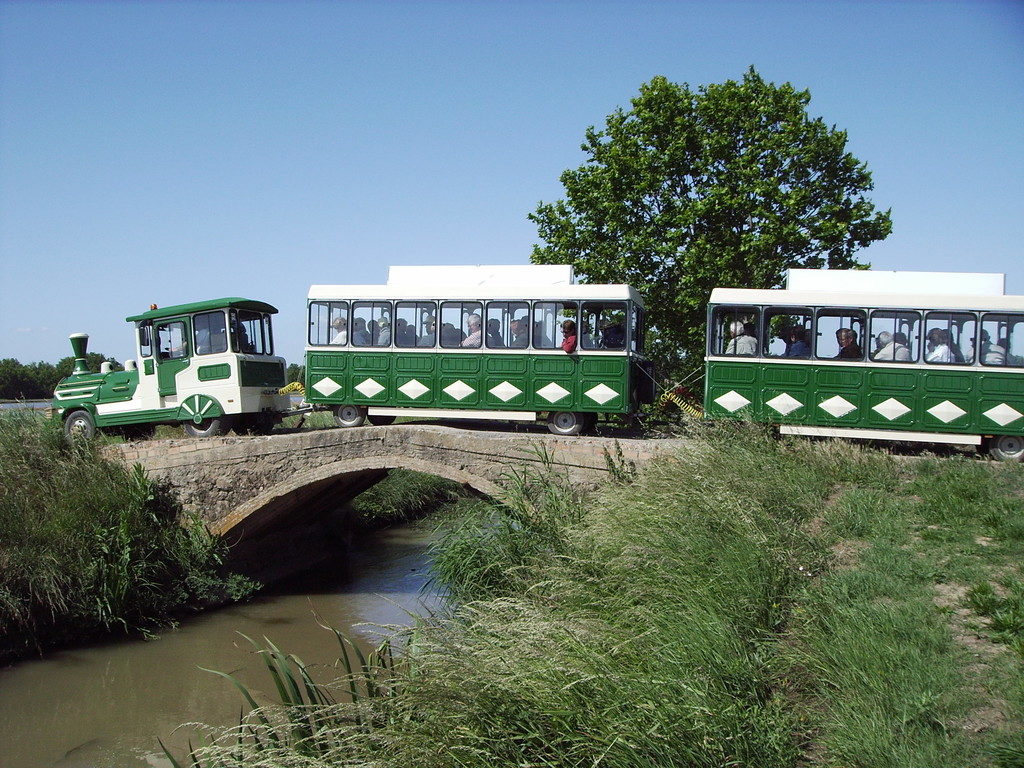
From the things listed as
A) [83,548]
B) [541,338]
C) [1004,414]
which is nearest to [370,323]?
[541,338]

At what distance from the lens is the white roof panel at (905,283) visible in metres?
11.8

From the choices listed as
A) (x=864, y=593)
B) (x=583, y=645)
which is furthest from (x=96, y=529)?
(x=864, y=593)

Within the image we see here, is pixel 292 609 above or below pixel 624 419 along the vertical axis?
below

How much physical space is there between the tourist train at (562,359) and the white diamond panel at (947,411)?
1 cm

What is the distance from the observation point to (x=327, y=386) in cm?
1393

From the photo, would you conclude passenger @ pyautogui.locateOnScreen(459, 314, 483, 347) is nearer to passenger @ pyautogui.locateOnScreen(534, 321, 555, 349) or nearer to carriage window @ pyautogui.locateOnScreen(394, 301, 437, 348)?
carriage window @ pyautogui.locateOnScreen(394, 301, 437, 348)

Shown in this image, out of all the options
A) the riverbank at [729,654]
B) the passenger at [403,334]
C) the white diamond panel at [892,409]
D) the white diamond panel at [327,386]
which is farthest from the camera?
the white diamond panel at [327,386]

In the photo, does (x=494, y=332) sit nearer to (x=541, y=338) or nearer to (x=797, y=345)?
(x=541, y=338)

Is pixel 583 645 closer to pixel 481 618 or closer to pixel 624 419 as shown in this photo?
pixel 481 618

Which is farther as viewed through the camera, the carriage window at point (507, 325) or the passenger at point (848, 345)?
the carriage window at point (507, 325)

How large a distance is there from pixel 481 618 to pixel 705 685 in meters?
1.95

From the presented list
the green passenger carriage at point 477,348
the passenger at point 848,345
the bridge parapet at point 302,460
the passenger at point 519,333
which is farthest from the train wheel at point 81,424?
the passenger at point 848,345

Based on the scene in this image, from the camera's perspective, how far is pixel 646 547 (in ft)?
24.5

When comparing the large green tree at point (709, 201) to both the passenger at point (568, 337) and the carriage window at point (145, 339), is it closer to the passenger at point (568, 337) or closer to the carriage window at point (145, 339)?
the passenger at point (568, 337)
